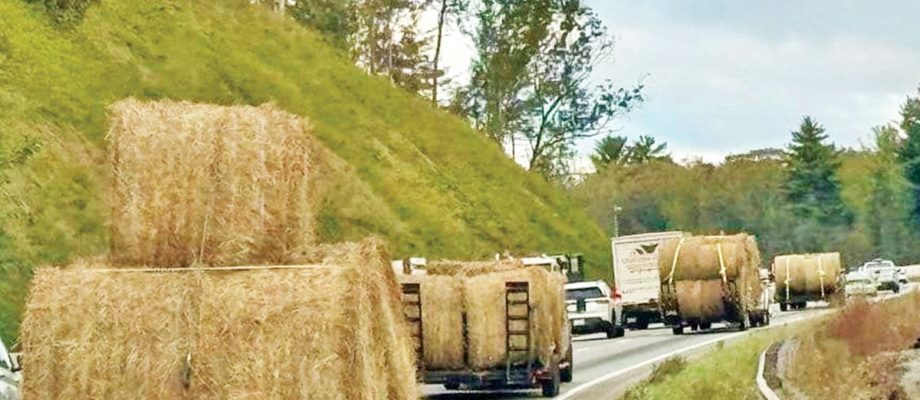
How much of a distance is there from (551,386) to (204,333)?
12848 mm

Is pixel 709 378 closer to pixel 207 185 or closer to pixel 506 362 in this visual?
pixel 506 362

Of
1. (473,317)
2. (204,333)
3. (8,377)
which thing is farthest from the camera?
(473,317)

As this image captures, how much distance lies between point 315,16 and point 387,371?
68770mm

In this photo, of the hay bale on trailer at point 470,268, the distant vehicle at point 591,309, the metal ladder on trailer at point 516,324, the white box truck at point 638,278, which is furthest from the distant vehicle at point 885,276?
the metal ladder on trailer at point 516,324

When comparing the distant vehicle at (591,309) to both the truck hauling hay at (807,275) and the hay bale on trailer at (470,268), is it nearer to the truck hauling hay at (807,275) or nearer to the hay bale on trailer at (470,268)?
the truck hauling hay at (807,275)

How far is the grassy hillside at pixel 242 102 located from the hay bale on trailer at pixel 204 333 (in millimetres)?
12218

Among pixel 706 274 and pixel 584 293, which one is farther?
pixel 584 293

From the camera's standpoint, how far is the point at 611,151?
15250 centimetres

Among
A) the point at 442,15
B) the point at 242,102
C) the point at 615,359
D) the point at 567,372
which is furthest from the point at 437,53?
the point at 567,372

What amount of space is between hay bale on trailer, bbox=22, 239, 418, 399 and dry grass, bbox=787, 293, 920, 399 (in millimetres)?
6674

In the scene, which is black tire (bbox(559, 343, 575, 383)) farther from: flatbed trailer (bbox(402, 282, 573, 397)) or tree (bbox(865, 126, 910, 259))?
tree (bbox(865, 126, 910, 259))

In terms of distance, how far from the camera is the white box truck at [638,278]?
49.2 meters

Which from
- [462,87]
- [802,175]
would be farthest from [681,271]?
[802,175]

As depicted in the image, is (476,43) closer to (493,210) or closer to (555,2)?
(555,2)
